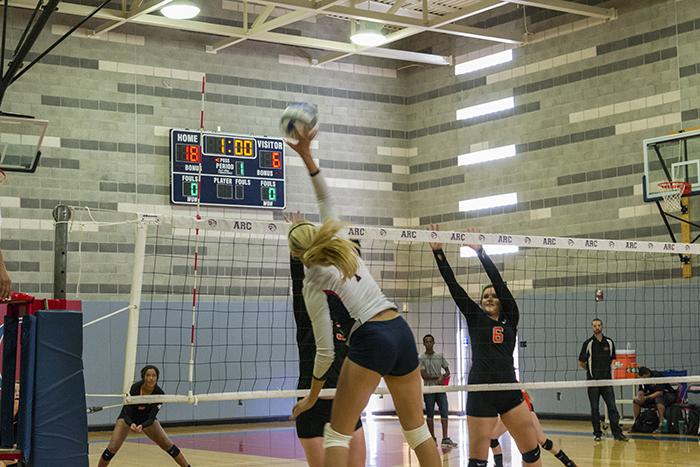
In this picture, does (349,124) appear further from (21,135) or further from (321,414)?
(321,414)

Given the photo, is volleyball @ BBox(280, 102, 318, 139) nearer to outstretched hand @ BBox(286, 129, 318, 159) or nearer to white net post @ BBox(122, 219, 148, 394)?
outstretched hand @ BBox(286, 129, 318, 159)

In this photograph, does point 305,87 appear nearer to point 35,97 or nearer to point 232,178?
point 232,178

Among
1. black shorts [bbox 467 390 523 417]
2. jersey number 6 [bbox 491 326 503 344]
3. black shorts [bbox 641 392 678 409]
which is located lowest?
black shorts [bbox 641 392 678 409]

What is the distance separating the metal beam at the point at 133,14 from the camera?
55.1 feet

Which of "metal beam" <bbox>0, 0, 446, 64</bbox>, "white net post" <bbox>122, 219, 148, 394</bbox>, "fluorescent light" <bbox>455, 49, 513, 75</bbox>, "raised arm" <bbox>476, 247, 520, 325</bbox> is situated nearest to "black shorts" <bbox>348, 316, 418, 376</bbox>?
"raised arm" <bbox>476, 247, 520, 325</bbox>

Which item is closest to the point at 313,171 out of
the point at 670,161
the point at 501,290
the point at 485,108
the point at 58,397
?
the point at 58,397

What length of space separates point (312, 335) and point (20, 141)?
8.47 metres

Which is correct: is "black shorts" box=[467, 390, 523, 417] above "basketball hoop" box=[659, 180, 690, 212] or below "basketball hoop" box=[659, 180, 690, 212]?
below

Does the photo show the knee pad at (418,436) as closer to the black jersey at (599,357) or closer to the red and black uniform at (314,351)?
the red and black uniform at (314,351)

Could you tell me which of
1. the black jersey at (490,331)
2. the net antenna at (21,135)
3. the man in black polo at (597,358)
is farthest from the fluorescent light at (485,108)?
the black jersey at (490,331)

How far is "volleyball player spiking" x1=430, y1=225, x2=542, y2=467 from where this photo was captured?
23.7 ft

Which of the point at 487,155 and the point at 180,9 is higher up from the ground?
the point at 180,9

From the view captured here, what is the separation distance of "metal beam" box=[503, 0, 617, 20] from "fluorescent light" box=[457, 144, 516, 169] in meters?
3.01

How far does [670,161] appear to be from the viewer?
16.8 meters
